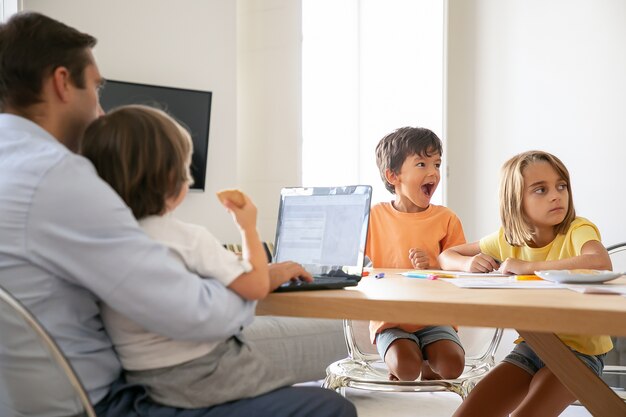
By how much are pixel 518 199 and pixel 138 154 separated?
124 centimetres

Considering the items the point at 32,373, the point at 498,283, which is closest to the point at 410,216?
the point at 498,283

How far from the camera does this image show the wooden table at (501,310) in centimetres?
125

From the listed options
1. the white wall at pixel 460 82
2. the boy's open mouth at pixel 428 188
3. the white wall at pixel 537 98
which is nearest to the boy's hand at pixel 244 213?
the boy's open mouth at pixel 428 188

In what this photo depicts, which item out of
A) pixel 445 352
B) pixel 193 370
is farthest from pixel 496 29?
pixel 193 370

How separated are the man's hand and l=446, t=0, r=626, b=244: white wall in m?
3.55

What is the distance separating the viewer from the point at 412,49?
5395 mm

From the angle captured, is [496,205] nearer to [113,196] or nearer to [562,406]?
[562,406]

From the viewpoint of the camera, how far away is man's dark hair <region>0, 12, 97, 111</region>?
1398 mm

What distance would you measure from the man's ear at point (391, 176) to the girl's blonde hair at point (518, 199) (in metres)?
0.46

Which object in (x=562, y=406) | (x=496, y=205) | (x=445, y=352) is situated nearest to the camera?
(x=562, y=406)

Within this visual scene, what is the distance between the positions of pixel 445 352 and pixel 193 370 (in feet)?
3.56

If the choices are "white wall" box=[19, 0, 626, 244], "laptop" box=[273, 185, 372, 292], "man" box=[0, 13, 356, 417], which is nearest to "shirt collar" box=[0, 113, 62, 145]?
"man" box=[0, 13, 356, 417]

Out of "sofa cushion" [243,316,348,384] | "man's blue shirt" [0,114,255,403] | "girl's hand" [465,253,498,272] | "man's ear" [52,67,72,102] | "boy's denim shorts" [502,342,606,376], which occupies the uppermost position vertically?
"man's ear" [52,67,72,102]

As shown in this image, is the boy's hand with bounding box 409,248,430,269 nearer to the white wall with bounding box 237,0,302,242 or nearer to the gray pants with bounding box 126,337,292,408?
the gray pants with bounding box 126,337,292,408
